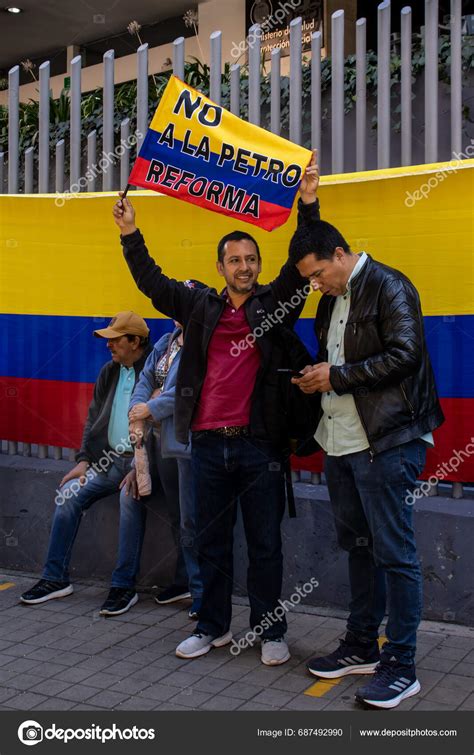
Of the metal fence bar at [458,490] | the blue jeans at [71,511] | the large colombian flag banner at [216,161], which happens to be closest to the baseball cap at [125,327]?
the blue jeans at [71,511]

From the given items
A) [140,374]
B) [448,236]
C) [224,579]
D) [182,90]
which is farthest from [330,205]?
[224,579]

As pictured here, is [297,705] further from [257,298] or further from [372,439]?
[257,298]

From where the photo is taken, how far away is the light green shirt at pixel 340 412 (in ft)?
13.4

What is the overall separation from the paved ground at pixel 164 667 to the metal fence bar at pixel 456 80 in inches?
102

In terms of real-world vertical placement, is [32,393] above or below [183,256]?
below

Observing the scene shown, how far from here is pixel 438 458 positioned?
4.93 meters

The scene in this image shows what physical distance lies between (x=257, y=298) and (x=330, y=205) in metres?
0.88

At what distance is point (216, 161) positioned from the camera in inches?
182

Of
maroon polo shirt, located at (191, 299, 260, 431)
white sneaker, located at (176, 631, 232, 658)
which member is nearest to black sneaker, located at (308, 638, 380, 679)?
white sneaker, located at (176, 631, 232, 658)

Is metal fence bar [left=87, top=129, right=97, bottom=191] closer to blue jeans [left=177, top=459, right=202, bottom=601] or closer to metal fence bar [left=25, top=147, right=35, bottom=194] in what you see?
metal fence bar [left=25, top=147, right=35, bottom=194]

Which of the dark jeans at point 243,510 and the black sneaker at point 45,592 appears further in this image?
the black sneaker at point 45,592

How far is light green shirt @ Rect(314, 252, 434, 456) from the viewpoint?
13.4 feet

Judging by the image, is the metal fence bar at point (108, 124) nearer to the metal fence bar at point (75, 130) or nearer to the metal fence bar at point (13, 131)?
the metal fence bar at point (75, 130)

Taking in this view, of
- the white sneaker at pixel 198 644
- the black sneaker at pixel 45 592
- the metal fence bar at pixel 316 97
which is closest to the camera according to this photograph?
the white sneaker at pixel 198 644
